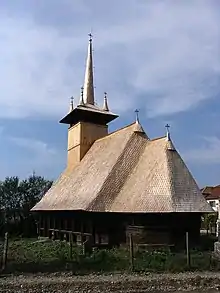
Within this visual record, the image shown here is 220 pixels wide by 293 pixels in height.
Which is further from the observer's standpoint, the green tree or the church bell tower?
the green tree

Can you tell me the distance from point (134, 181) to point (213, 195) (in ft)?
164

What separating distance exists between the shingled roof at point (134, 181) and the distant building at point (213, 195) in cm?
3853

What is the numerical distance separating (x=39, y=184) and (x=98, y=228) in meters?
23.8

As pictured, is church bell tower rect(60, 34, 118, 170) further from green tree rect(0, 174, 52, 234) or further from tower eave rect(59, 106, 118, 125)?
green tree rect(0, 174, 52, 234)

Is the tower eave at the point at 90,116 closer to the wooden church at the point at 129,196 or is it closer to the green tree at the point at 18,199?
the wooden church at the point at 129,196

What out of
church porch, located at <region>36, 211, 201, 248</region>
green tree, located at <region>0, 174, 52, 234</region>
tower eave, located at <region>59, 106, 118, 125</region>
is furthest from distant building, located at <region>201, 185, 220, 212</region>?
church porch, located at <region>36, 211, 201, 248</region>

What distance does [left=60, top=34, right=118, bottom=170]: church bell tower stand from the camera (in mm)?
37281

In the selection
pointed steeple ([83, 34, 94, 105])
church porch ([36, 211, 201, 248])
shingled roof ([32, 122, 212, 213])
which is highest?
pointed steeple ([83, 34, 94, 105])

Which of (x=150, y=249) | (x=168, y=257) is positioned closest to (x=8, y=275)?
(x=168, y=257)

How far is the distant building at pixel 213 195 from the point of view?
69.0m

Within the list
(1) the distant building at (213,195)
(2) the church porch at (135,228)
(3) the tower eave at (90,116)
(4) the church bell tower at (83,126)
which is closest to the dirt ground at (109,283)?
(2) the church porch at (135,228)

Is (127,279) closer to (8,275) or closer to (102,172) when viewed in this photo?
(8,275)

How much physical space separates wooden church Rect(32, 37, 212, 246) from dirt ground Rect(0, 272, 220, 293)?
735 centimetres

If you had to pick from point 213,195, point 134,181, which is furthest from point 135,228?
point 213,195
